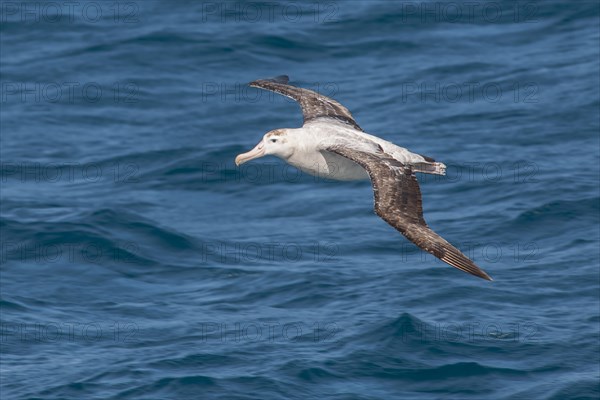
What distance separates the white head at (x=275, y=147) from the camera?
67.5 feet

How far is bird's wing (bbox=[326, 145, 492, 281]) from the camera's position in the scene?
58.6ft

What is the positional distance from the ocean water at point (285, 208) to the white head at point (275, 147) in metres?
5.69

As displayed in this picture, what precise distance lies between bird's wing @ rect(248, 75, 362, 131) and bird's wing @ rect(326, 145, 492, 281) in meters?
2.69

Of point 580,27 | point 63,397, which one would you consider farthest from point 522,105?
point 63,397

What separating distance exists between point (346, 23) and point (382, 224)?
8892 mm

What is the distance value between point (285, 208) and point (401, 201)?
12.3m
